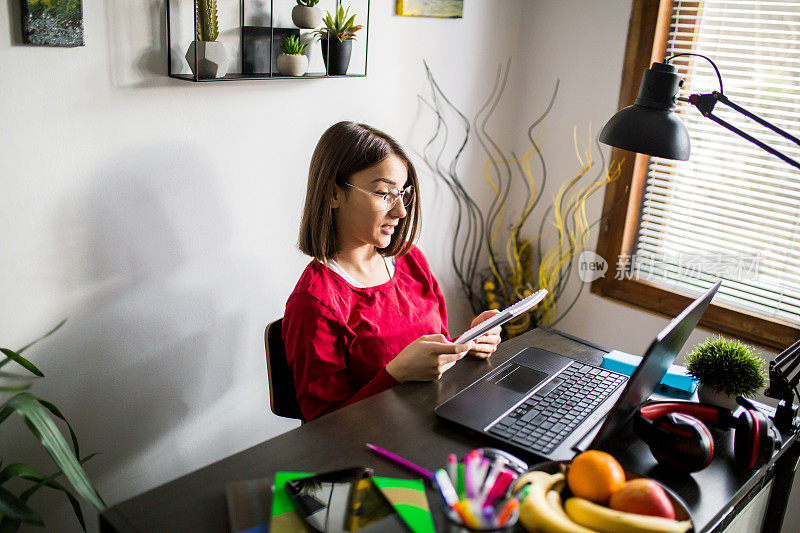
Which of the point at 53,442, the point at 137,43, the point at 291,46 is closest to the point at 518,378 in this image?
the point at 53,442

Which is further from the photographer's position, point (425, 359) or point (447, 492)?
point (425, 359)

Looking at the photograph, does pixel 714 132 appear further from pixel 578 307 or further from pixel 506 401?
pixel 506 401

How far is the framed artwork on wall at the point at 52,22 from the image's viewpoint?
1.53m

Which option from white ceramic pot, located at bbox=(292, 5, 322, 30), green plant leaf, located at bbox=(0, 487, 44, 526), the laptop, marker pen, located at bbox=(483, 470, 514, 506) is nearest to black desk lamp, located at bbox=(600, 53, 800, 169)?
the laptop

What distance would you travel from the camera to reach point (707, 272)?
2.56 m

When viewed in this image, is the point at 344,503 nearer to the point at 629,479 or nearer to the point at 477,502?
the point at 477,502

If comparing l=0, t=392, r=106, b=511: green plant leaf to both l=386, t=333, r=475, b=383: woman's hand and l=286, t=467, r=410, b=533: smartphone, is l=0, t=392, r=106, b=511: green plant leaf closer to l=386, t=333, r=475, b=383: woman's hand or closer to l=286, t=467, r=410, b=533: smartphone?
l=286, t=467, r=410, b=533: smartphone

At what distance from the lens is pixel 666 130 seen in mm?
1503

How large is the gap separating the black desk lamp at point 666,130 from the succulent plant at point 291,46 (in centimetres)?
91

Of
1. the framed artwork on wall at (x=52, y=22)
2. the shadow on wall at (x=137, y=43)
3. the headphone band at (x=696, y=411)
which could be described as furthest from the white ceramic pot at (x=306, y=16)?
the headphone band at (x=696, y=411)

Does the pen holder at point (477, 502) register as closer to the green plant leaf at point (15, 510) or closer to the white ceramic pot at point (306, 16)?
the green plant leaf at point (15, 510)

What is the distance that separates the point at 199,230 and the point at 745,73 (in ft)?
5.90

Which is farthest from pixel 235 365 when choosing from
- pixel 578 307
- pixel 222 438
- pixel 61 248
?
pixel 578 307

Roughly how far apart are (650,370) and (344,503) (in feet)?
2.00
